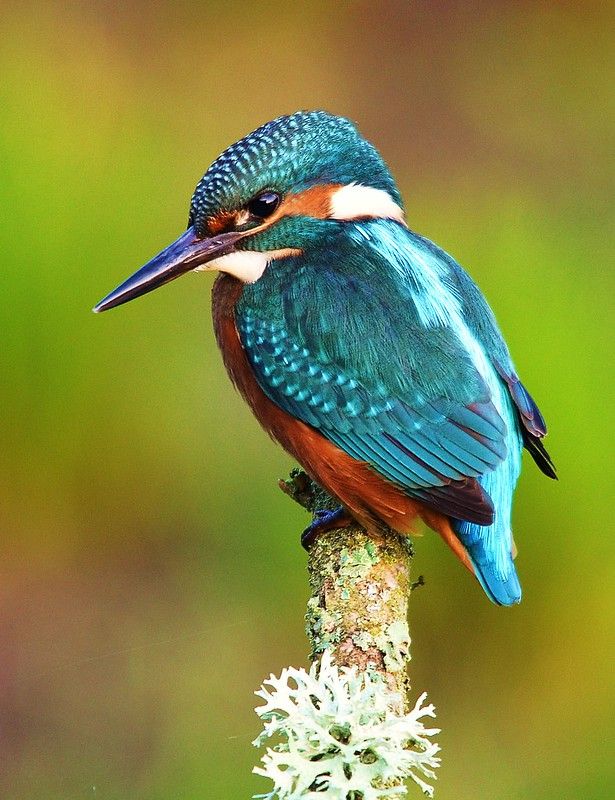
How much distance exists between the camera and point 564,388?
11.0ft

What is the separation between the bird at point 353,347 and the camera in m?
2.24

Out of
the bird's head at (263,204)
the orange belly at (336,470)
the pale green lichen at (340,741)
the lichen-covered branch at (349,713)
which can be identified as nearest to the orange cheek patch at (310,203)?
the bird's head at (263,204)

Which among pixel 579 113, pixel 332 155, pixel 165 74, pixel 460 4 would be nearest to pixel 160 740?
pixel 332 155

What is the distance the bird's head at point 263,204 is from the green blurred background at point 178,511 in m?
0.98

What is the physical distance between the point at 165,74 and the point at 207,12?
576 mm

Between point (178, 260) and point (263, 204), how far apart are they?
0.59ft

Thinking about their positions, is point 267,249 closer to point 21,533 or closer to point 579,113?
point 21,533

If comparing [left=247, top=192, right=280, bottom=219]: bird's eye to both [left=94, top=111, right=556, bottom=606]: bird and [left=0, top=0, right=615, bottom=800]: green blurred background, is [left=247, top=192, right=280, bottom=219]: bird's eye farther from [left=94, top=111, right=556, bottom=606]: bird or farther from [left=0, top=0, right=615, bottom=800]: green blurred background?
[left=0, top=0, right=615, bottom=800]: green blurred background

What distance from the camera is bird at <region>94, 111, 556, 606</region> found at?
224 cm

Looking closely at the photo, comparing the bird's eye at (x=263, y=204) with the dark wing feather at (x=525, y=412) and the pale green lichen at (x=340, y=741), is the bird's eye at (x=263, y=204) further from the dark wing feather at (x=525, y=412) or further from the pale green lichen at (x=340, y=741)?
the pale green lichen at (x=340, y=741)

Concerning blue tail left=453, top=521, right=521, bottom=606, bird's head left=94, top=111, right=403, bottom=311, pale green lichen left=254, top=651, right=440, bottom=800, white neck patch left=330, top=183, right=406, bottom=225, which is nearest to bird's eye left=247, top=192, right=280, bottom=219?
bird's head left=94, top=111, right=403, bottom=311

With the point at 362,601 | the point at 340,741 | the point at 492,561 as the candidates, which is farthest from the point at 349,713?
the point at 492,561

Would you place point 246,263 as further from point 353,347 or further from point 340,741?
point 340,741

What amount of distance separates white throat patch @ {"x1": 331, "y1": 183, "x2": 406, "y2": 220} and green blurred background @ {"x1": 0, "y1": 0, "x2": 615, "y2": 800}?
901 mm
